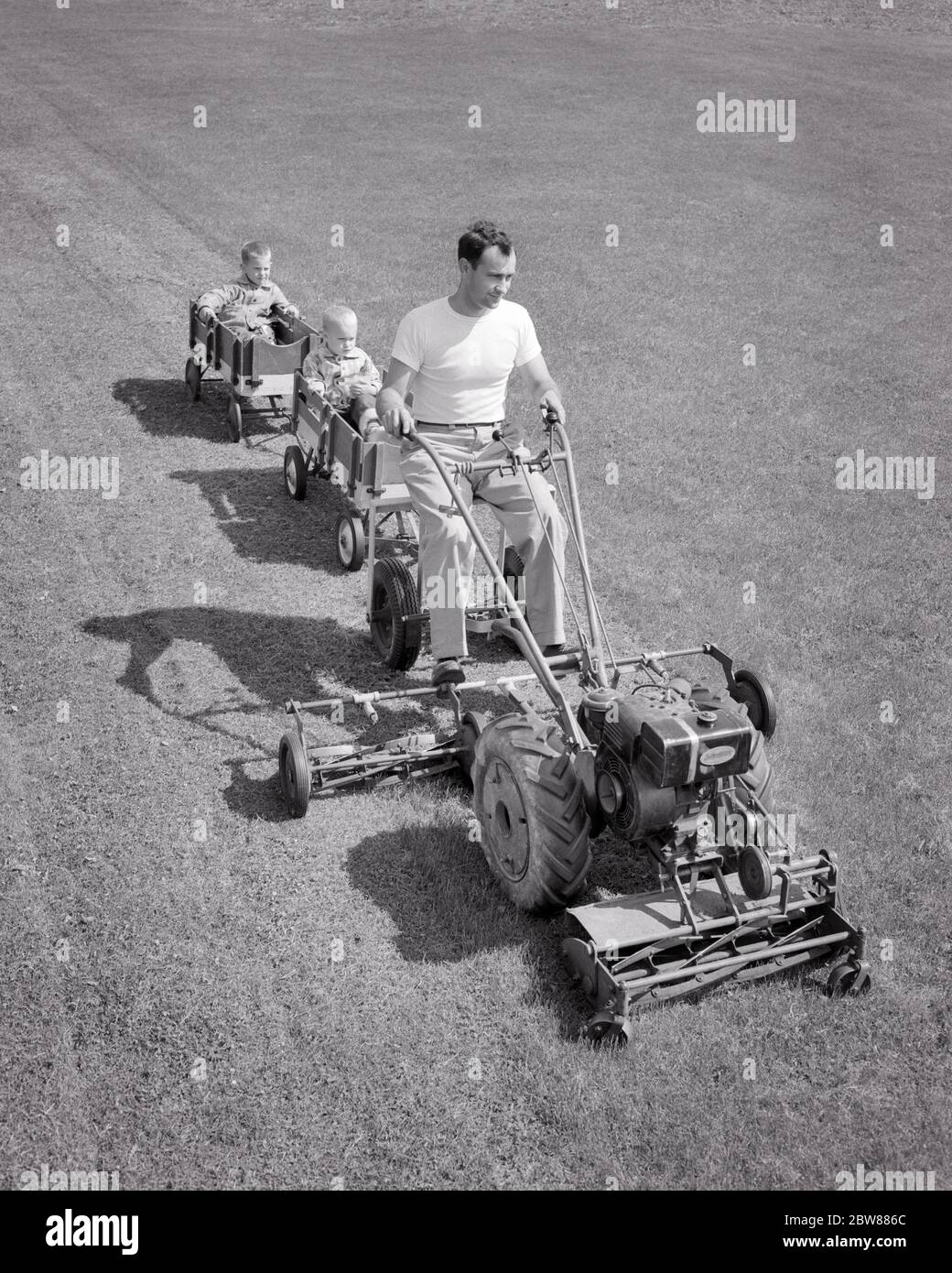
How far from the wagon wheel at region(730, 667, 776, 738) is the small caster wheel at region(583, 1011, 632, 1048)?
7.19ft

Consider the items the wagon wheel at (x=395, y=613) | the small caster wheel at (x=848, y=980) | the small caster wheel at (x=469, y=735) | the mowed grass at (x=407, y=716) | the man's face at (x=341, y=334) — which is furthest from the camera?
the man's face at (x=341, y=334)

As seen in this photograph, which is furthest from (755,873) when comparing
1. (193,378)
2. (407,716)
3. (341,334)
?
(193,378)

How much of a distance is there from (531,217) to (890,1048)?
16979 millimetres

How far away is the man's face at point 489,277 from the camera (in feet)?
21.8

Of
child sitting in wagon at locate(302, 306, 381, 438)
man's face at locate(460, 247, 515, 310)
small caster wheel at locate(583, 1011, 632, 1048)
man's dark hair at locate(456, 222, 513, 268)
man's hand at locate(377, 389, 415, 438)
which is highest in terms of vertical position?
man's dark hair at locate(456, 222, 513, 268)

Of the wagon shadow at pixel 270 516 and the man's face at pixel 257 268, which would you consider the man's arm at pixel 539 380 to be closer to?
the wagon shadow at pixel 270 516

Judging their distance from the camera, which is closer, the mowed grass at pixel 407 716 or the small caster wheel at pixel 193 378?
the mowed grass at pixel 407 716

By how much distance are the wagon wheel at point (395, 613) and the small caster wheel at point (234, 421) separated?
4.03 metres

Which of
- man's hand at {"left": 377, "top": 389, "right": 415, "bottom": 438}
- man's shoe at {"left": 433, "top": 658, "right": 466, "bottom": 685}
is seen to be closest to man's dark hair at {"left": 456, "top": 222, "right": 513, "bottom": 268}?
man's hand at {"left": 377, "top": 389, "right": 415, "bottom": 438}

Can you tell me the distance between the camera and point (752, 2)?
3616cm

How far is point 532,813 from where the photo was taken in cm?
545

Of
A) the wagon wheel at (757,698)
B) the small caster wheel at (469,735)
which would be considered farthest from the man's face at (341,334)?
the wagon wheel at (757,698)

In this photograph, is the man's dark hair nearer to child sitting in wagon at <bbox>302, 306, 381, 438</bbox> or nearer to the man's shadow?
the man's shadow

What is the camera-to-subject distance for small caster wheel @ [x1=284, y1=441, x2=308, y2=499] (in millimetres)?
10180
